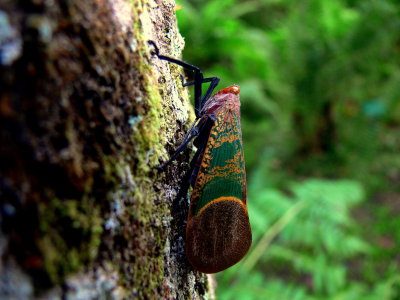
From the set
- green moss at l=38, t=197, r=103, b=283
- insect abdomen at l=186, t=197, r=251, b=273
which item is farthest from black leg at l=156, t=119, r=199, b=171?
green moss at l=38, t=197, r=103, b=283

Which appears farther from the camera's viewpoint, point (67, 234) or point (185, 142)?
point (185, 142)

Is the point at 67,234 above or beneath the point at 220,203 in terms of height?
beneath

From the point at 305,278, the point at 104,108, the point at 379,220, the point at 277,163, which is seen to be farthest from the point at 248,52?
the point at 104,108

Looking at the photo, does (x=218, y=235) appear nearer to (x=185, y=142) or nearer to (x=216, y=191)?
(x=216, y=191)

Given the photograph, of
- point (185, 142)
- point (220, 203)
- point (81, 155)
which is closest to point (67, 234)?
point (81, 155)

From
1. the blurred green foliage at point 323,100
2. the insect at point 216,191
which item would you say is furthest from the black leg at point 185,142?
the blurred green foliage at point 323,100

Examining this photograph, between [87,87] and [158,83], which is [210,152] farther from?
[87,87]
